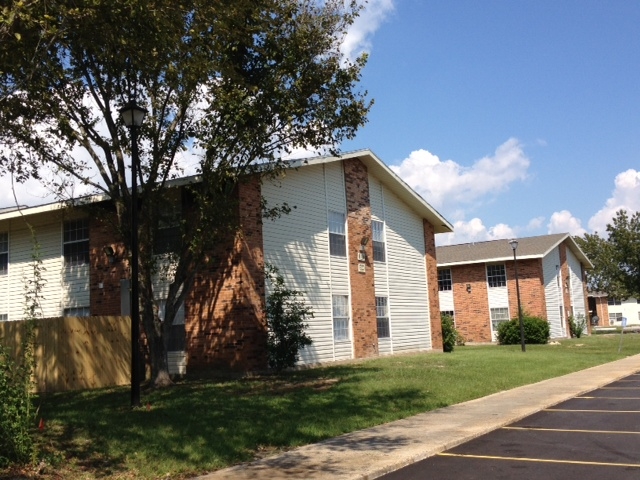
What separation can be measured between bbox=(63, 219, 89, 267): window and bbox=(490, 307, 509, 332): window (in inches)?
1000

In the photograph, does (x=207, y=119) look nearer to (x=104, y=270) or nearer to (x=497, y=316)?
(x=104, y=270)

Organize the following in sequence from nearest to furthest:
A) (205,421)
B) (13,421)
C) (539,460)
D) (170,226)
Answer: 1. (13,421)
2. (539,460)
3. (205,421)
4. (170,226)

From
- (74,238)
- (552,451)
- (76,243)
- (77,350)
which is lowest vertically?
(552,451)

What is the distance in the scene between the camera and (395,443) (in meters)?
9.13

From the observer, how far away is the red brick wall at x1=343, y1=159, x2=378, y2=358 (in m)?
23.4

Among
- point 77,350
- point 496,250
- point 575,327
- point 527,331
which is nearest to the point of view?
point 77,350

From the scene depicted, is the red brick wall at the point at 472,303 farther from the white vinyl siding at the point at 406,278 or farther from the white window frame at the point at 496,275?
the white vinyl siding at the point at 406,278

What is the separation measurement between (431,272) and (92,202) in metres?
15.5

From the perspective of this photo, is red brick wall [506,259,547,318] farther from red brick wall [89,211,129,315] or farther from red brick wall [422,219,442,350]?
red brick wall [89,211,129,315]

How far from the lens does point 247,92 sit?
49.4ft

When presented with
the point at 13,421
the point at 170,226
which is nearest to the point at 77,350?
the point at 170,226

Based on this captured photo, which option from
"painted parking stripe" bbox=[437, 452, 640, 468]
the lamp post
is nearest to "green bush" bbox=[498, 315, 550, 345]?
the lamp post

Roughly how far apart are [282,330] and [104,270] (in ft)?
23.0

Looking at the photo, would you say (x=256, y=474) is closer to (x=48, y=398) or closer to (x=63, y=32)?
(x=63, y=32)
